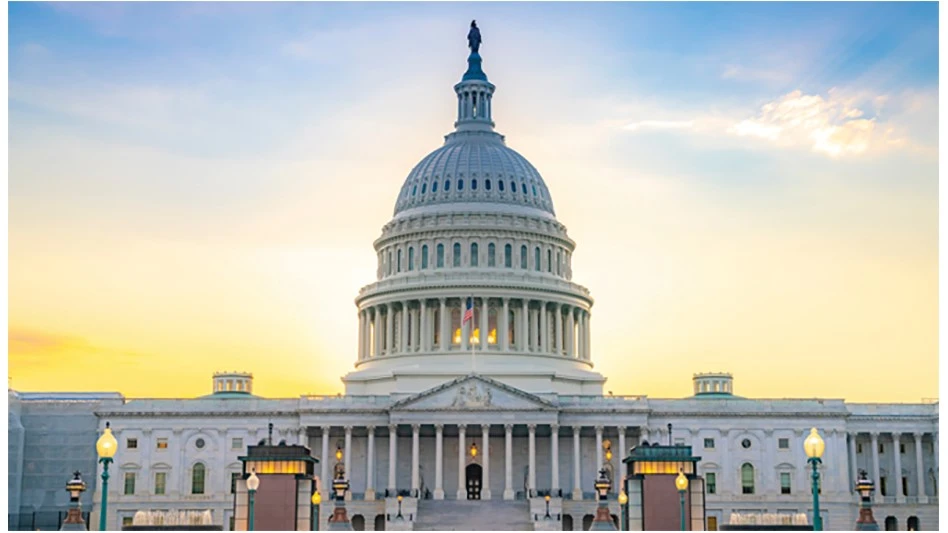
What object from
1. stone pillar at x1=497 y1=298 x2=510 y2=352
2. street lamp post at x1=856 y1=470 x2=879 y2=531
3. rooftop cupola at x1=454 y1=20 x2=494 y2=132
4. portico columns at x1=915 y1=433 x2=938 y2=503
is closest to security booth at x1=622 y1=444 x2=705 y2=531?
street lamp post at x1=856 y1=470 x2=879 y2=531

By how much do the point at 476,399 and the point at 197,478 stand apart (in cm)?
2398

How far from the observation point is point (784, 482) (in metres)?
126

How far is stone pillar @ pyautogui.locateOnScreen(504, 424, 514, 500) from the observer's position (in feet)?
397

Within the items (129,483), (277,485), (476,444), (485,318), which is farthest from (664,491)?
(485,318)

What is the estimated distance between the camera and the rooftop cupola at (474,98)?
15012 cm

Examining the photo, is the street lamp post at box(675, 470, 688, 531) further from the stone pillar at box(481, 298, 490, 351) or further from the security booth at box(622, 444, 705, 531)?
the stone pillar at box(481, 298, 490, 351)

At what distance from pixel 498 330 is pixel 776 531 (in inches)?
2831

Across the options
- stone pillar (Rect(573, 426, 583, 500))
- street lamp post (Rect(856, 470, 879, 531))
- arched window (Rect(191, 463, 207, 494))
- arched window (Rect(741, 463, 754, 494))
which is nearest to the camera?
street lamp post (Rect(856, 470, 879, 531))

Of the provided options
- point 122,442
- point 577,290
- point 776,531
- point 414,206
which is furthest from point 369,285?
point 776,531

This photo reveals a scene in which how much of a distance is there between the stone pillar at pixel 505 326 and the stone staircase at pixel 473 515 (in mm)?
21669

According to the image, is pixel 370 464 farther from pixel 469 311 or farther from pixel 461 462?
pixel 469 311

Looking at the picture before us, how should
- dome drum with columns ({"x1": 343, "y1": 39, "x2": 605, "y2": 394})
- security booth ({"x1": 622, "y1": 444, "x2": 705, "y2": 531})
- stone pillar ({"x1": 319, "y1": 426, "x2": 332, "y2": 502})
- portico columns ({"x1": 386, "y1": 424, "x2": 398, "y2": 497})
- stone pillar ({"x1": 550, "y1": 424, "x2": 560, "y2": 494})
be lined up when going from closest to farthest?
security booth ({"x1": 622, "y1": 444, "x2": 705, "y2": 531}) → stone pillar ({"x1": 550, "y1": 424, "x2": 560, "y2": 494}) → portico columns ({"x1": 386, "y1": 424, "x2": 398, "y2": 497}) → stone pillar ({"x1": 319, "y1": 426, "x2": 332, "y2": 502}) → dome drum with columns ({"x1": 343, "y1": 39, "x2": 605, "y2": 394})

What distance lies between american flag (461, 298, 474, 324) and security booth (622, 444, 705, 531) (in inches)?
2159

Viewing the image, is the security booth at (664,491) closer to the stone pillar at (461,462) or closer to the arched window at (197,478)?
the stone pillar at (461,462)
